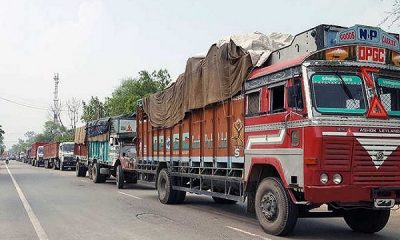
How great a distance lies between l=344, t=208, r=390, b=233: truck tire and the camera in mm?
9008

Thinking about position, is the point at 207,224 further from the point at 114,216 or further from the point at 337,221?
the point at 337,221

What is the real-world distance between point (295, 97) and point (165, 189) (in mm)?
6946

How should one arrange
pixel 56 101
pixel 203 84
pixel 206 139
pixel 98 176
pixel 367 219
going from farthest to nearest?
pixel 56 101 → pixel 98 176 → pixel 203 84 → pixel 206 139 → pixel 367 219

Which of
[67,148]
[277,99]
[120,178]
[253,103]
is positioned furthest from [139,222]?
[67,148]

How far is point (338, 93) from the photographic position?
793 centimetres

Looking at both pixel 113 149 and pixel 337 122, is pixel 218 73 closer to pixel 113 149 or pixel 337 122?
pixel 337 122

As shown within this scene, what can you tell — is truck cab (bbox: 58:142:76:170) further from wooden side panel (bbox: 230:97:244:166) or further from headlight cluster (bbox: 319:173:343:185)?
headlight cluster (bbox: 319:173:343:185)

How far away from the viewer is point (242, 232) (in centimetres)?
906

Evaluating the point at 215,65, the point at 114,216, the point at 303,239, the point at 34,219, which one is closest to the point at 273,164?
the point at 303,239

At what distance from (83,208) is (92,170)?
40.9 ft

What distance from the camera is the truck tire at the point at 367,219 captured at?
9008 millimetres

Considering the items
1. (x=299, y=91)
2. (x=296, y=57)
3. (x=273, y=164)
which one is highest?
(x=296, y=57)

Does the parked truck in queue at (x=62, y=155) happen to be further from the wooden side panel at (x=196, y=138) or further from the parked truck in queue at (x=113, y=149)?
the wooden side panel at (x=196, y=138)

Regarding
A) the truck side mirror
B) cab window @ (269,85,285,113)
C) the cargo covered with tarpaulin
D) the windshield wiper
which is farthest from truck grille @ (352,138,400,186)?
the cargo covered with tarpaulin
